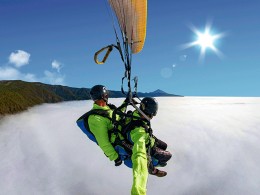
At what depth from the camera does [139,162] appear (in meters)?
7.12

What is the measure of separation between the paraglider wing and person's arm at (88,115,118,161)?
7.02ft

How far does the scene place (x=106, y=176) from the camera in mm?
21422

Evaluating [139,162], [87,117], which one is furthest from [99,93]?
[139,162]

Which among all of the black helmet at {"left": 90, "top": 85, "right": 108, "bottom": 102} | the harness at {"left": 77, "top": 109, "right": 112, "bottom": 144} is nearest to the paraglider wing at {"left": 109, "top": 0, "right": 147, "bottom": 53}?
the black helmet at {"left": 90, "top": 85, "right": 108, "bottom": 102}

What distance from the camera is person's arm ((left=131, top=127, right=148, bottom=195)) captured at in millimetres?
6500

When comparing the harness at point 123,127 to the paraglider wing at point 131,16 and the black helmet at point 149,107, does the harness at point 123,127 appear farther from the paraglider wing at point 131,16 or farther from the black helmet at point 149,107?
the paraglider wing at point 131,16

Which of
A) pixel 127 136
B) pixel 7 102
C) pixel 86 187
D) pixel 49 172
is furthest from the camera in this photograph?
pixel 7 102

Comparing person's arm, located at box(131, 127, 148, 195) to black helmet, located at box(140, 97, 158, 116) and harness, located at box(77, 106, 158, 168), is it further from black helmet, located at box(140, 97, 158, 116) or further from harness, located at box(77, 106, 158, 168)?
black helmet, located at box(140, 97, 158, 116)

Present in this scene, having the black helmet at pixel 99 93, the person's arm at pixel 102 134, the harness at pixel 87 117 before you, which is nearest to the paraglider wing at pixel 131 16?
the black helmet at pixel 99 93

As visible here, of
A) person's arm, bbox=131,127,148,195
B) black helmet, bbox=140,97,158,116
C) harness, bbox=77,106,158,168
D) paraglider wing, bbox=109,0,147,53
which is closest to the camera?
person's arm, bbox=131,127,148,195

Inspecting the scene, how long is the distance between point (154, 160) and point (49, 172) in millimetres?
17271

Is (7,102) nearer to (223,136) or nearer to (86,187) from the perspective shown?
(223,136)

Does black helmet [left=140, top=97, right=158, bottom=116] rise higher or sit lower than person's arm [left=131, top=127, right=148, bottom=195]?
higher

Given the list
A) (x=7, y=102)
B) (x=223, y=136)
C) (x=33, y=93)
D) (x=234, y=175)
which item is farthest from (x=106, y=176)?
(x=33, y=93)
